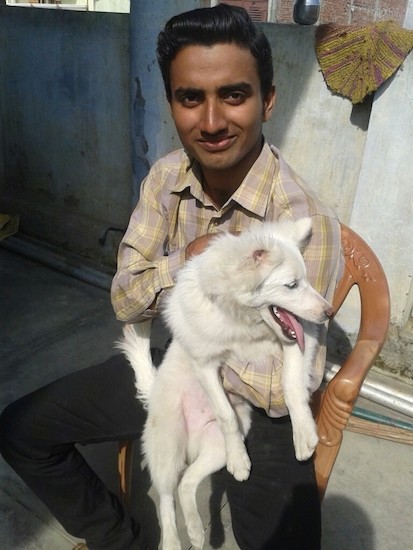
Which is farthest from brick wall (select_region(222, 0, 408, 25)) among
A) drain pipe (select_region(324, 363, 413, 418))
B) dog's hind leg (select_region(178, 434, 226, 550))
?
dog's hind leg (select_region(178, 434, 226, 550))

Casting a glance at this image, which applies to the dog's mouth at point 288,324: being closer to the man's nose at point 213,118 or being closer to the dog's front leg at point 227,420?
the dog's front leg at point 227,420

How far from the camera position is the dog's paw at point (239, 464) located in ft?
4.89

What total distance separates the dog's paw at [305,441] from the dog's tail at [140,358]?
0.52m

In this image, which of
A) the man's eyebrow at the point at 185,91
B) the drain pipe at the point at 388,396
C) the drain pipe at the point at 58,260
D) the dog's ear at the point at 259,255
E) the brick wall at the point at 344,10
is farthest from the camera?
the brick wall at the point at 344,10

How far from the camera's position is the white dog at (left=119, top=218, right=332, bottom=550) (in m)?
1.44

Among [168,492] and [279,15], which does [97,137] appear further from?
[279,15]

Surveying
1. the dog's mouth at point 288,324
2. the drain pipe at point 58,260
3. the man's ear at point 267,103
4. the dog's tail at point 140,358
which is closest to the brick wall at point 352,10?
the drain pipe at point 58,260

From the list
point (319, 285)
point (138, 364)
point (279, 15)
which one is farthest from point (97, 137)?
point (279, 15)

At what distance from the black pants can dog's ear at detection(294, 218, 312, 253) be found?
22.8 inches

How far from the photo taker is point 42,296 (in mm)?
3662

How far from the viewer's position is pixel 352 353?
59.0 inches

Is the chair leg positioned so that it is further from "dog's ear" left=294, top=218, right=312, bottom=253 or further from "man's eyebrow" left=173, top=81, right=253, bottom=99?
"man's eyebrow" left=173, top=81, right=253, bottom=99

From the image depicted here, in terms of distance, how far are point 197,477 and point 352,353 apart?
0.62 metres

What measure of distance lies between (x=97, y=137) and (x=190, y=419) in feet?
8.82
